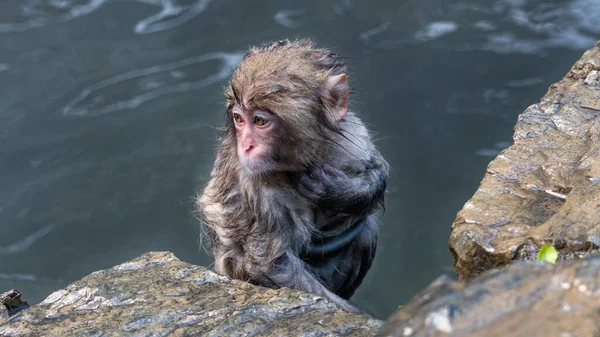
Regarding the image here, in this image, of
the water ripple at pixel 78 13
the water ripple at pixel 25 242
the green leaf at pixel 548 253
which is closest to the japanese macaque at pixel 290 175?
the green leaf at pixel 548 253

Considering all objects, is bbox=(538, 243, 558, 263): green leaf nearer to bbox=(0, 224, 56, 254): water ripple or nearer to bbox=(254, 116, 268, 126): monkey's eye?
bbox=(254, 116, 268, 126): monkey's eye

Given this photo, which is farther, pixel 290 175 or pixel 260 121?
pixel 290 175

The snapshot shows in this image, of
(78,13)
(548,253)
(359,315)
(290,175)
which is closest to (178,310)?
(359,315)

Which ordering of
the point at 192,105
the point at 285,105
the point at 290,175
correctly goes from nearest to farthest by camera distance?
the point at 285,105 → the point at 290,175 → the point at 192,105

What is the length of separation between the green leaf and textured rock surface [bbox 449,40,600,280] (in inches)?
3.4

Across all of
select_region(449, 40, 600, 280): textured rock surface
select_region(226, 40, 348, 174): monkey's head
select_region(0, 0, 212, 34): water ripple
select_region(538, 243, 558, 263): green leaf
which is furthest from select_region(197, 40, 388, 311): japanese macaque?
select_region(0, 0, 212, 34): water ripple

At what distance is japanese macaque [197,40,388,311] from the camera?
4141 millimetres

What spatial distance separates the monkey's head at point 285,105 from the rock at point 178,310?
2.17 feet

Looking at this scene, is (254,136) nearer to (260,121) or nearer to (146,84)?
(260,121)

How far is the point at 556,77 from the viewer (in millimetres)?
8680

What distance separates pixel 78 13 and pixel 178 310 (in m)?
6.93

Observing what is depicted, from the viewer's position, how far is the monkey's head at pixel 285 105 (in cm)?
409

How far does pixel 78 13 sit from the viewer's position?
389 inches

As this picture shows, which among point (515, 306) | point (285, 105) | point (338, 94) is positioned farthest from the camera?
point (338, 94)
